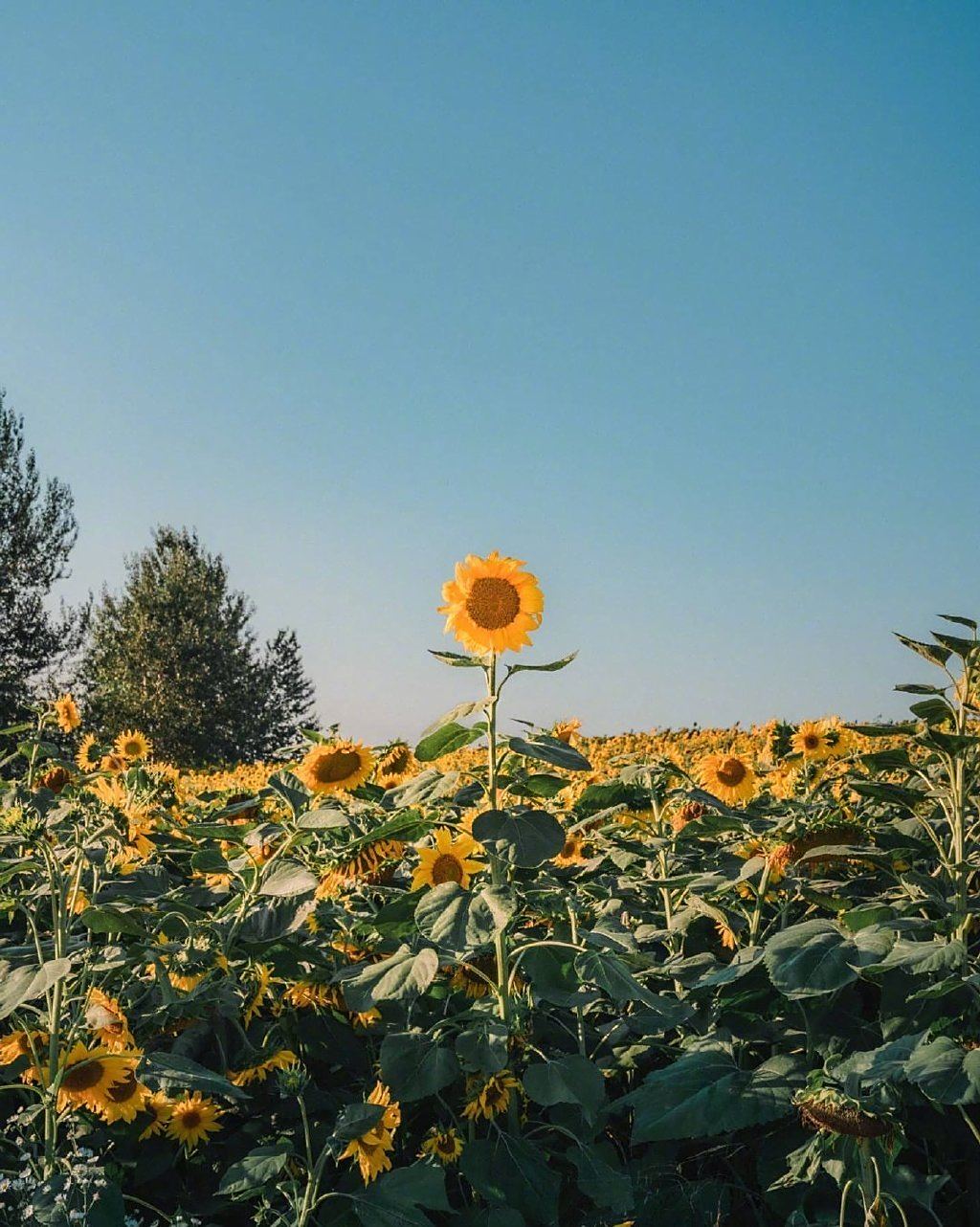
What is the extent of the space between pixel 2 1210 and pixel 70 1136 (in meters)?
0.23

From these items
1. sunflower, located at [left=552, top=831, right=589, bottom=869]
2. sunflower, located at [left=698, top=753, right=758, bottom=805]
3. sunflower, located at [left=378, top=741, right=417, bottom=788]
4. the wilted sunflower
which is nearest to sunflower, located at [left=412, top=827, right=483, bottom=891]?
sunflower, located at [left=378, top=741, right=417, bottom=788]

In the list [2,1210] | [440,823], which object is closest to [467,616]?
[440,823]

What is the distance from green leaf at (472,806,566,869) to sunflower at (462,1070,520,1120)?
0.60 meters

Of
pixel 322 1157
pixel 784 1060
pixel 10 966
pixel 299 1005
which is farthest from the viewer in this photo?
pixel 299 1005

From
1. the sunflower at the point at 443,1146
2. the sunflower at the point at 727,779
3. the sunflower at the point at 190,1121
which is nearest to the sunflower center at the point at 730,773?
the sunflower at the point at 727,779

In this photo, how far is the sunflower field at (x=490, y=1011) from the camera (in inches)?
83.8

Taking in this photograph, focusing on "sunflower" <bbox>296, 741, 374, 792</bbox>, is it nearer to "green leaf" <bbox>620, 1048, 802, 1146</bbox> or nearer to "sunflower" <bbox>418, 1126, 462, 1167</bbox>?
"sunflower" <bbox>418, 1126, 462, 1167</bbox>

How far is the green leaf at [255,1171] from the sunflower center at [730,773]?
2351 millimetres

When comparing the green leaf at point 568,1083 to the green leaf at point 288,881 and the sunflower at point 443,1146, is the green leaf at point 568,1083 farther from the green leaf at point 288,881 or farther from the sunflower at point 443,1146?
the green leaf at point 288,881

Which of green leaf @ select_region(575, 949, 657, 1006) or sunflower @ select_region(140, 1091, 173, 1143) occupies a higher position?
green leaf @ select_region(575, 949, 657, 1006)

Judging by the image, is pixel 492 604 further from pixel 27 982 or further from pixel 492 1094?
pixel 27 982

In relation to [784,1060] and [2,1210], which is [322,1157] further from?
[784,1060]

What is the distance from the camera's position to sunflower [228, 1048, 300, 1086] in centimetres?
249

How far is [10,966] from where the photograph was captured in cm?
228
